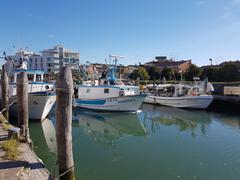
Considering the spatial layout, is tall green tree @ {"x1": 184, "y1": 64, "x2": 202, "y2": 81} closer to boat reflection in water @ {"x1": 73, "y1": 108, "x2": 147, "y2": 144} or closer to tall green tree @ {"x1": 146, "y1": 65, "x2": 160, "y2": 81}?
tall green tree @ {"x1": 146, "y1": 65, "x2": 160, "y2": 81}

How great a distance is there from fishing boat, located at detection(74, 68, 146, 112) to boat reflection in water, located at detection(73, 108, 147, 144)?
0.71 metres

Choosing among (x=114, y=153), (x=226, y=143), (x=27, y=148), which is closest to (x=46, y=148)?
(x=114, y=153)

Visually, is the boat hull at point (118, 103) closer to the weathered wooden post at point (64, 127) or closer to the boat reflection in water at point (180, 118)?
the boat reflection in water at point (180, 118)

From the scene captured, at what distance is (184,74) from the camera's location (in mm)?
60938

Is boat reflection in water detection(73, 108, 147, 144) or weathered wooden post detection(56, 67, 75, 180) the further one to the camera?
boat reflection in water detection(73, 108, 147, 144)

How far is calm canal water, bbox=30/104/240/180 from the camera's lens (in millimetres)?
10906

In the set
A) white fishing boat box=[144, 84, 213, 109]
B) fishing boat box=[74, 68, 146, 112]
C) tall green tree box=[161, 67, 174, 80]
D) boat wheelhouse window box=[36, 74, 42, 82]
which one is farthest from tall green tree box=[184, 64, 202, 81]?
boat wheelhouse window box=[36, 74, 42, 82]

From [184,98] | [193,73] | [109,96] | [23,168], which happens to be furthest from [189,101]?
[193,73]

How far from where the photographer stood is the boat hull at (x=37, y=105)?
63.1 ft

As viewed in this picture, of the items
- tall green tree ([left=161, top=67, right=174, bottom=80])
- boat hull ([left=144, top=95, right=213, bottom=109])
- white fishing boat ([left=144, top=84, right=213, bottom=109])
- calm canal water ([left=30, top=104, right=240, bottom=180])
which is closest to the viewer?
calm canal water ([left=30, top=104, right=240, bottom=180])

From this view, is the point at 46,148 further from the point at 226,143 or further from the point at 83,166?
the point at 226,143

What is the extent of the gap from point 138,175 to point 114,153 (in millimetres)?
3403

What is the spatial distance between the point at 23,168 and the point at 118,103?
18.8m

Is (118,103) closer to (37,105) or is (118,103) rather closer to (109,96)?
(109,96)
